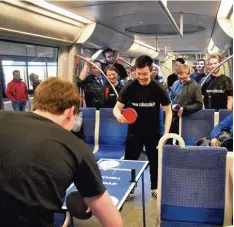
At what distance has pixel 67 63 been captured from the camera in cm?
566

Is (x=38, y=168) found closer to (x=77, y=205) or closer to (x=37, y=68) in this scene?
(x=77, y=205)

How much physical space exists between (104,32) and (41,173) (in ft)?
17.2

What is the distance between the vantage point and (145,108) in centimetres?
325

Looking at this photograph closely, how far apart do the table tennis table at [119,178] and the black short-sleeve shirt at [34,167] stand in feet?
2.29

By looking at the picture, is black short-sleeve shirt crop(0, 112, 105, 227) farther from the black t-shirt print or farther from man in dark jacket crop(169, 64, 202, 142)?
the black t-shirt print

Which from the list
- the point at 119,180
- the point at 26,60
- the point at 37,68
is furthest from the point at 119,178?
the point at 37,68

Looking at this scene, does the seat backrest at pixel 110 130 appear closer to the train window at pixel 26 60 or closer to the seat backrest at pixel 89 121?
the seat backrest at pixel 89 121

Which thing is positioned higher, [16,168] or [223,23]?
[223,23]

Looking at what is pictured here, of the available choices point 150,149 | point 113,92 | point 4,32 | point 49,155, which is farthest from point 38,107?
point 113,92

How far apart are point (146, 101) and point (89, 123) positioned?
108 cm

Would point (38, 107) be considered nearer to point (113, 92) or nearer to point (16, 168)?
point (16, 168)

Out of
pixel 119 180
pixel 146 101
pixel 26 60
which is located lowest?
pixel 119 180

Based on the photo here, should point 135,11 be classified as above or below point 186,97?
above

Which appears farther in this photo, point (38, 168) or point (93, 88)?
point (93, 88)
